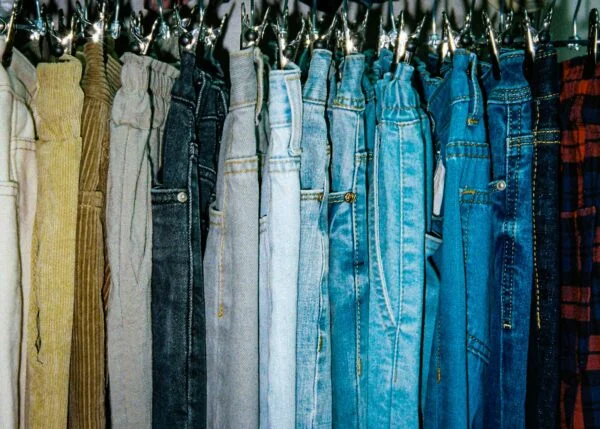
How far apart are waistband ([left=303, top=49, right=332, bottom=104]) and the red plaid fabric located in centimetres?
34

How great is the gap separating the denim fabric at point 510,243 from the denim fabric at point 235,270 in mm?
348

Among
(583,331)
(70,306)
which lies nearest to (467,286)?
(583,331)

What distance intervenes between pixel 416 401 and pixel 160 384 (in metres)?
0.36

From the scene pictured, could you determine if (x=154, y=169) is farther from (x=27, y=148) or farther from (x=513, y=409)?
(x=513, y=409)

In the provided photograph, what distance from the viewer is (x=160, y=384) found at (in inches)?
26.6

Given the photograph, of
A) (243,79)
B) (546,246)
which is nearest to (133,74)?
(243,79)

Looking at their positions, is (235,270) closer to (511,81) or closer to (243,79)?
(243,79)

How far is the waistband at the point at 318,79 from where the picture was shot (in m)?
0.71

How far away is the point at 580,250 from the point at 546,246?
0.05 metres

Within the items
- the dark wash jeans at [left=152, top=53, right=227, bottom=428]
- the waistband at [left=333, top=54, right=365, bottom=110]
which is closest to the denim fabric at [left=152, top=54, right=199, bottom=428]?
the dark wash jeans at [left=152, top=53, right=227, bottom=428]

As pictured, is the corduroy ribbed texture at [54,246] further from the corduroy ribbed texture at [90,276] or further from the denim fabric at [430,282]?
the denim fabric at [430,282]

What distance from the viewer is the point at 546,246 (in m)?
0.66

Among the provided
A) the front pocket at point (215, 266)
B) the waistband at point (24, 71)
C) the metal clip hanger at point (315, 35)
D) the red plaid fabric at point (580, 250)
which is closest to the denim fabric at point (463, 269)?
the red plaid fabric at point (580, 250)

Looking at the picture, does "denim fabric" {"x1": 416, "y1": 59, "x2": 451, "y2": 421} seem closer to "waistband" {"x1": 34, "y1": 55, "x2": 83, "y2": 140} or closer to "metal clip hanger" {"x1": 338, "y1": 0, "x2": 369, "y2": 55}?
"metal clip hanger" {"x1": 338, "y1": 0, "x2": 369, "y2": 55}
